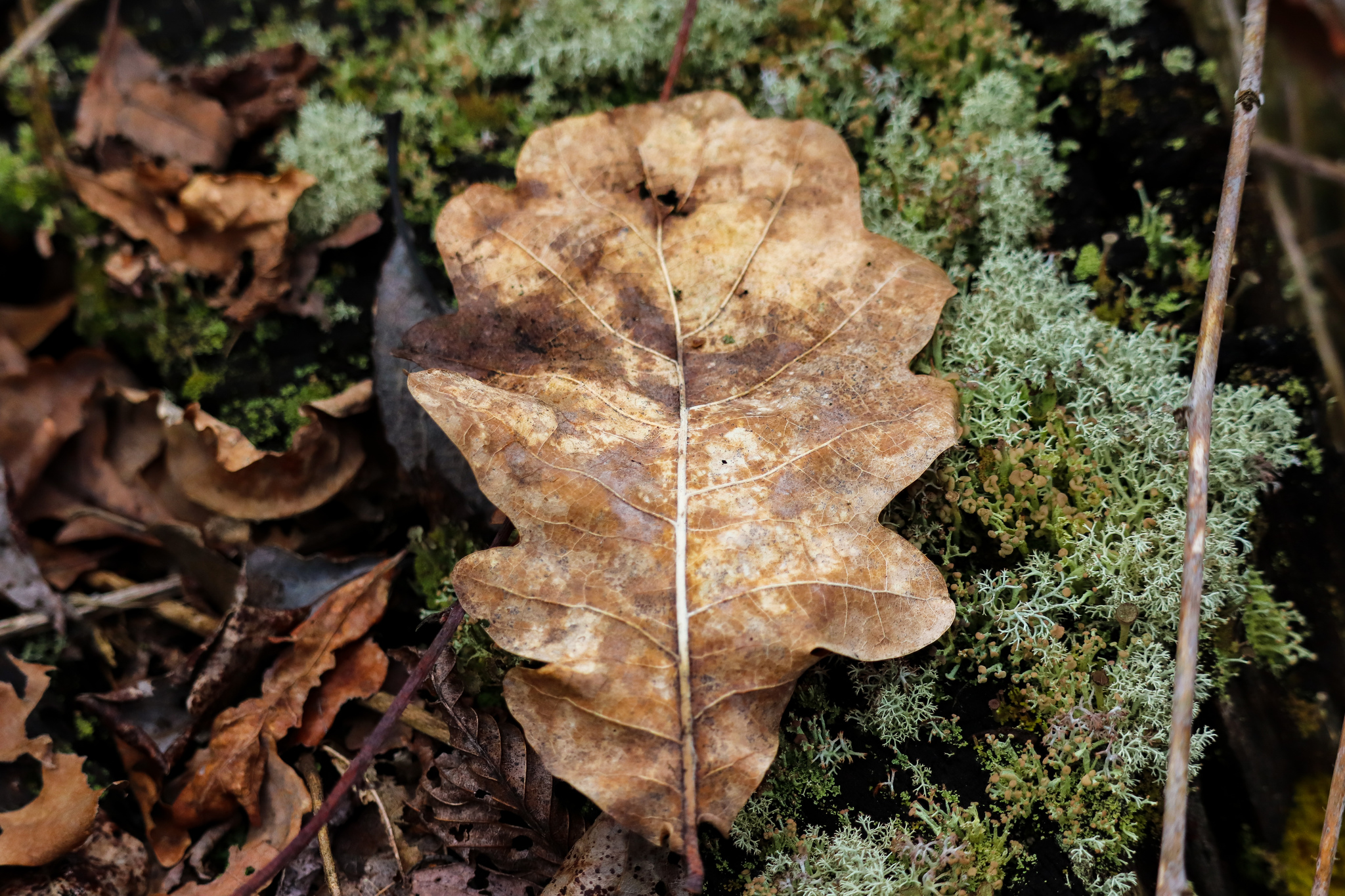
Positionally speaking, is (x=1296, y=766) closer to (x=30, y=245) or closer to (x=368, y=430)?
(x=368, y=430)

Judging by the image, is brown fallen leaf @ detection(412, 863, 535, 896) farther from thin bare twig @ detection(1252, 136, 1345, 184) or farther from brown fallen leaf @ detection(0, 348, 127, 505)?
thin bare twig @ detection(1252, 136, 1345, 184)

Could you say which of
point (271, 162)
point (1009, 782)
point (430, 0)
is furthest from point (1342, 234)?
point (271, 162)

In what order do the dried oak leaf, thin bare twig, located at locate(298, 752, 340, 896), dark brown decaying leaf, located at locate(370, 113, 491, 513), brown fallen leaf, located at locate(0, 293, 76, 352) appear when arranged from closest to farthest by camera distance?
the dried oak leaf < thin bare twig, located at locate(298, 752, 340, 896) < dark brown decaying leaf, located at locate(370, 113, 491, 513) < brown fallen leaf, located at locate(0, 293, 76, 352)

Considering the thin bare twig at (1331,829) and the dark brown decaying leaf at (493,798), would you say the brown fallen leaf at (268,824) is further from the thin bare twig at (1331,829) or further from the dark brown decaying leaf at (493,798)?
the thin bare twig at (1331,829)

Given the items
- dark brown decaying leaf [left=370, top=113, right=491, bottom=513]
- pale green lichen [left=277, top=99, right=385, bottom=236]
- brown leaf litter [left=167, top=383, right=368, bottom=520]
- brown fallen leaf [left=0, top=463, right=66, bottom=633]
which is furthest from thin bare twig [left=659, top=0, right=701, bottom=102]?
brown fallen leaf [left=0, top=463, right=66, bottom=633]

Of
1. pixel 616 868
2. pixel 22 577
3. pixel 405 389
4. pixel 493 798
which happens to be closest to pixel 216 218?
pixel 405 389
